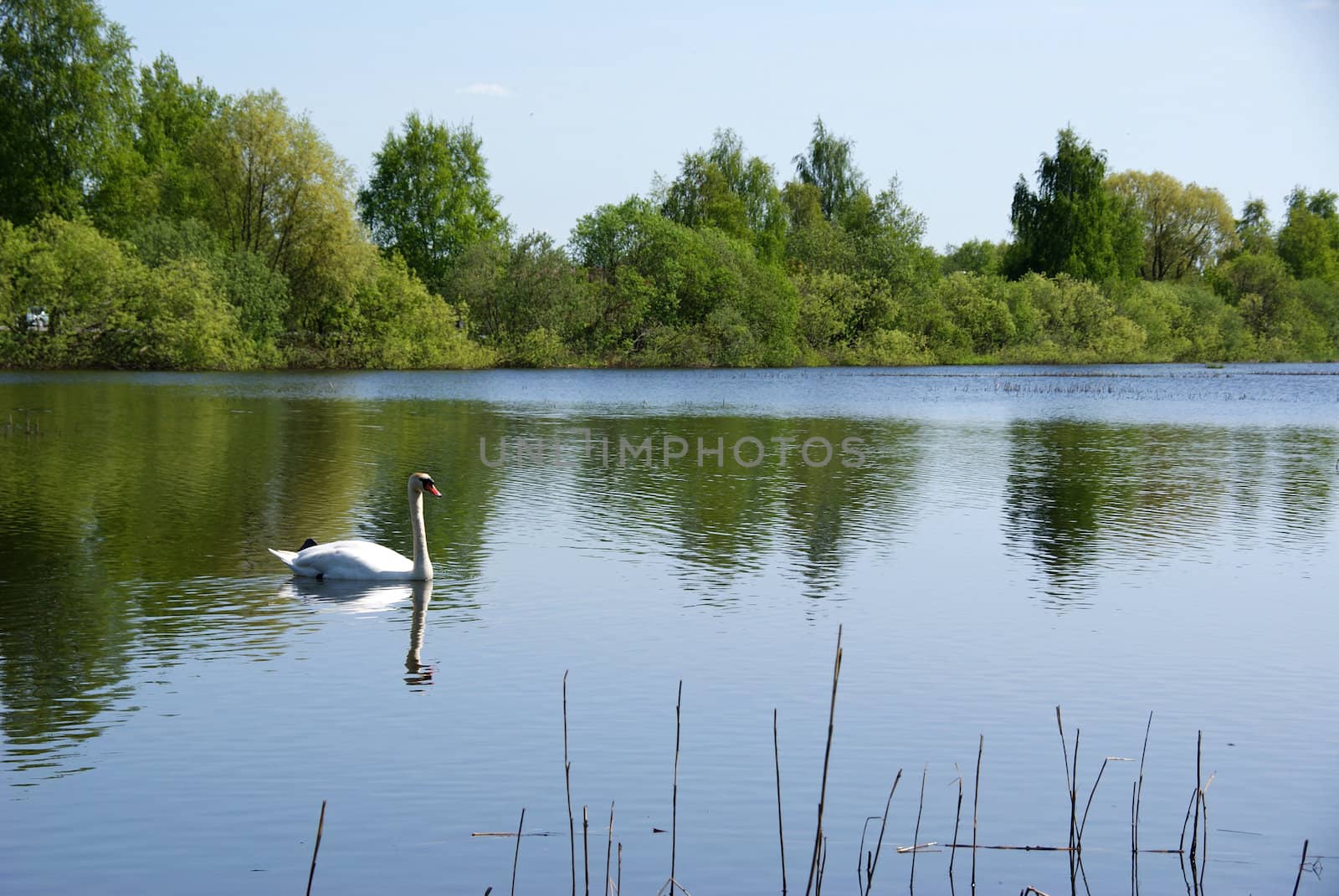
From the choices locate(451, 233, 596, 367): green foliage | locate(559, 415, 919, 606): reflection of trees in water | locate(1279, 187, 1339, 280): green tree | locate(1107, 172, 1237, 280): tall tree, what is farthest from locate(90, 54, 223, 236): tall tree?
locate(1279, 187, 1339, 280): green tree

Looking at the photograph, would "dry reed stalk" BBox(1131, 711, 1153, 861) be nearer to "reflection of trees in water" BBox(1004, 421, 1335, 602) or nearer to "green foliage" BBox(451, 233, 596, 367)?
"reflection of trees in water" BBox(1004, 421, 1335, 602)

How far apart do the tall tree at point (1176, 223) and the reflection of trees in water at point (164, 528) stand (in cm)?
8891

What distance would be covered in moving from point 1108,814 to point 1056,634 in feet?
14.2

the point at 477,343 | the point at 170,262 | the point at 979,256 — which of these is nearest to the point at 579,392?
the point at 170,262

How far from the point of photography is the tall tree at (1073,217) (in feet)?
313

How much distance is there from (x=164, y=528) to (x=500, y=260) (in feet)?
232

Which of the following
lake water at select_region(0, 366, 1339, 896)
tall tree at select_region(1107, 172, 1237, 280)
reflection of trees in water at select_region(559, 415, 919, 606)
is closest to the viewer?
lake water at select_region(0, 366, 1339, 896)

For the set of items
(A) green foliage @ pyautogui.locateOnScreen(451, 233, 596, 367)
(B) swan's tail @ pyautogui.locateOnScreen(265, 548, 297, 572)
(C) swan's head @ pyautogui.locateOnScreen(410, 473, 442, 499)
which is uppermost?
(A) green foliage @ pyautogui.locateOnScreen(451, 233, 596, 367)

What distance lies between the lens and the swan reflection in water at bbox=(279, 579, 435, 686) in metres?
12.5

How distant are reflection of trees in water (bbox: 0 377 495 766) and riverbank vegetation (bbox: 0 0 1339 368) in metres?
35.8

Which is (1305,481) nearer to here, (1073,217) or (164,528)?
(164,528)

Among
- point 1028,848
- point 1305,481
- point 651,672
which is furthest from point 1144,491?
point 1028,848

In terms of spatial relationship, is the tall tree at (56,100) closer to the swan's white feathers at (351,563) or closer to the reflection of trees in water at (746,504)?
the reflection of trees in water at (746,504)

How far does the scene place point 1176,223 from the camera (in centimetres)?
11300
